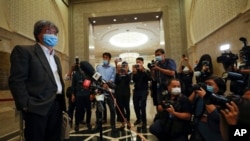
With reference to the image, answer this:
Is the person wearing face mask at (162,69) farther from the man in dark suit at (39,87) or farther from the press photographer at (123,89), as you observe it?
the man in dark suit at (39,87)

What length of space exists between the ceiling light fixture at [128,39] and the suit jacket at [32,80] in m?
10.4

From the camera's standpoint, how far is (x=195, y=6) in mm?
Result: 5879

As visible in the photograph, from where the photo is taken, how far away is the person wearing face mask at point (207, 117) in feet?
5.47

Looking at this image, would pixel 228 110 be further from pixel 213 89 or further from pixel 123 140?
pixel 123 140

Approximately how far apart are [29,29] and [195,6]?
4.60 m

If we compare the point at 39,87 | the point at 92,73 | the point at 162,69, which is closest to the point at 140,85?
the point at 162,69

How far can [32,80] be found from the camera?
147 centimetres

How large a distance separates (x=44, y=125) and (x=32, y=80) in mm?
345

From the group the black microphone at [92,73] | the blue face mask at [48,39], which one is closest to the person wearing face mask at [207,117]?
the black microphone at [92,73]

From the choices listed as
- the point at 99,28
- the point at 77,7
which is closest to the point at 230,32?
the point at 77,7

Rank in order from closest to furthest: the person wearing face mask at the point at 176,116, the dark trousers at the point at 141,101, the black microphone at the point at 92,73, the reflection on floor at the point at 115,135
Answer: the black microphone at the point at 92,73 < the person wearing face mask at the point at 176,116 < the reflection on floor at the point at 115,135 < the dark trousers at the point at 141,101

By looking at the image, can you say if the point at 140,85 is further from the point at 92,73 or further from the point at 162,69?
the point at 92,73

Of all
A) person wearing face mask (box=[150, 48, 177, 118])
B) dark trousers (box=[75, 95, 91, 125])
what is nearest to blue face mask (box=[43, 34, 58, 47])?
person wearing face mask (box=[150, 48, 177, 118])

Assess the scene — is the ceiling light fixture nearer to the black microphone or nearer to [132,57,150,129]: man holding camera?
[132,57,150,129]: man holding camera
